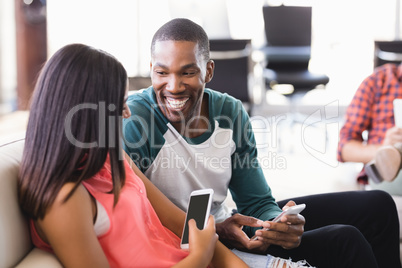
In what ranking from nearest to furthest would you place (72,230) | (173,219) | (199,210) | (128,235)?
(72,230)
(128,235)
(199,210)
(173,219)

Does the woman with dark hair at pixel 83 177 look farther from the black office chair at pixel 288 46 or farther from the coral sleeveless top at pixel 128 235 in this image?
the black office chair at pixel 288 46

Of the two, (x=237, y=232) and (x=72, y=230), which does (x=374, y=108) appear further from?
(x=72, y=230)

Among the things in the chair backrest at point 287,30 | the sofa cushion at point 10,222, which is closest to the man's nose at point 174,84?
the sofa cushion at point 10,222

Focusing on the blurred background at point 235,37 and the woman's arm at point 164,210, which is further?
A: the blurred background at point 235,37

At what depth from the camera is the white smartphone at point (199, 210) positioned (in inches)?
47.6

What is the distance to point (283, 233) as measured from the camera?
4.67ft

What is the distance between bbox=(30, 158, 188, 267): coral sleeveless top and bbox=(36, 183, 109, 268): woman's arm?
0.26 ft

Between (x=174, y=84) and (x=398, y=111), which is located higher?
(x=174, y=84)

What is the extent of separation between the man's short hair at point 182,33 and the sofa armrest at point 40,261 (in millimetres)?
710

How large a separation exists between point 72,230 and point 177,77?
26.1 inches

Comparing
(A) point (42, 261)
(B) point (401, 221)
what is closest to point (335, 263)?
(B) point (401, 221)

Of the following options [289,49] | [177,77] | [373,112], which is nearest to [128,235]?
[177,77]

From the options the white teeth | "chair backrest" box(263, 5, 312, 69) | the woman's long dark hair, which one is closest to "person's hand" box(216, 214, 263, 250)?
the white teeth

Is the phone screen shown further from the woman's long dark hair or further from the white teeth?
the white teeth
